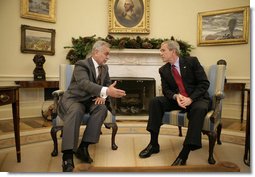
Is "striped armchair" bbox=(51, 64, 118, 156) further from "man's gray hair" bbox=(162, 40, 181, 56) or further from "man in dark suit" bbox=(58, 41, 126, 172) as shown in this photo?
"man's gray hair" bbox=(162, 40, 181, 56)

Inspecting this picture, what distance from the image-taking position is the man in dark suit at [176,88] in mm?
1395

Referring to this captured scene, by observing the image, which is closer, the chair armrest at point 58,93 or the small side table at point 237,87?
the small side table at point 237,87

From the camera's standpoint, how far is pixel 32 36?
124 cm

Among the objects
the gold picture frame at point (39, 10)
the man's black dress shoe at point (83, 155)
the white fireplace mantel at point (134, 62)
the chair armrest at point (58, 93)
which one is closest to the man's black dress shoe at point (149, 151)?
the man's black dress shoe at point (83, 155)

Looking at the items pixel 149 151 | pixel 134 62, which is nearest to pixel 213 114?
pixel 149 151

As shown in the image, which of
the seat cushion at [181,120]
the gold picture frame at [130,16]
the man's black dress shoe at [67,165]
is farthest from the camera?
the gold picture frame at [130,16]

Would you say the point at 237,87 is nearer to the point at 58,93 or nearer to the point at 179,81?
the point at 179,81

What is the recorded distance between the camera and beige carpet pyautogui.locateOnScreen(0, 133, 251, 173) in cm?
116

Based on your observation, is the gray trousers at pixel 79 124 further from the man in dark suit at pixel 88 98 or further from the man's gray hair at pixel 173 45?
the man's gray hair at pixel 173 45

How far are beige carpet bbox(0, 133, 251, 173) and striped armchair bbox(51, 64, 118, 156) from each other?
4cm

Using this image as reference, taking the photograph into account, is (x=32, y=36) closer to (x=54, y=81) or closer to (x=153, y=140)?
(x=54, y=81)

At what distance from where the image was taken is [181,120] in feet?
4.78

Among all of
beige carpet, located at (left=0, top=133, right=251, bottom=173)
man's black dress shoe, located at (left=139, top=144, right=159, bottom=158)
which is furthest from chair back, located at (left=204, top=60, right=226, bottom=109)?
man's black dress shoe, located at (left=139, top=144, right=159, bottom=158)

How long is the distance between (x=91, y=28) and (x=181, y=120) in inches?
32.9
